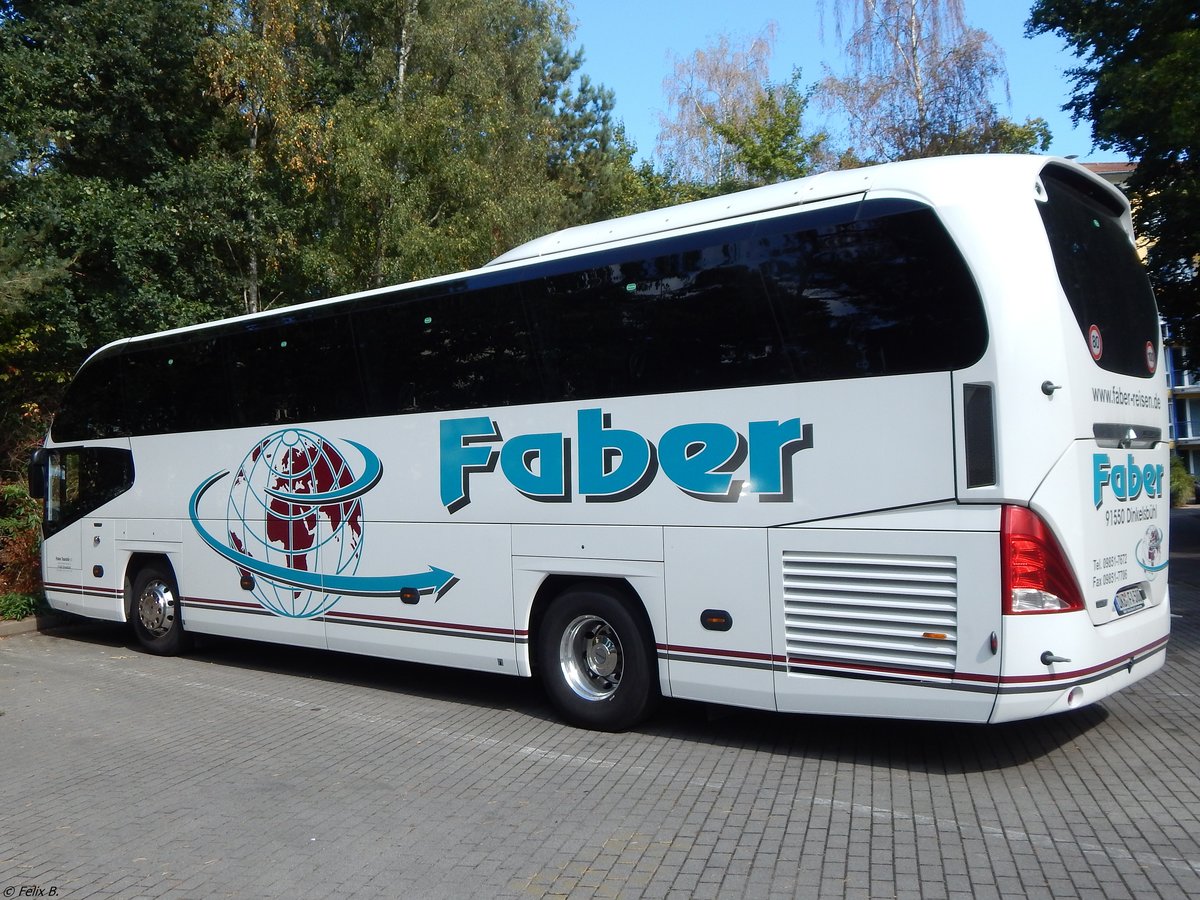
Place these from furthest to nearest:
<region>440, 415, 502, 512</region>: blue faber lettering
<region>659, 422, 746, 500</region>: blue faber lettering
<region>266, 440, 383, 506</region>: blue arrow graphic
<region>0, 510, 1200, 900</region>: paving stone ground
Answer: <region>266, 440, 383, 506</region>: blue arrow graphic → <region>440, 415, 502, 512</region>: blue faber lettering → <region>659, 422, 746, 500</region>: blue faber lettering → <region>0, 510, 1200, 900</region>: paving stone ground

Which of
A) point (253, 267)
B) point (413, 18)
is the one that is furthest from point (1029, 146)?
point (253, 267)

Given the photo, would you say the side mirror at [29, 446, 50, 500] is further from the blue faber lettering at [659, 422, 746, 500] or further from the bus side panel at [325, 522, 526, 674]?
the blue faber lettering at [659, 422, 746, 500]

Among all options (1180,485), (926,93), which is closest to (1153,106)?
(926,93)

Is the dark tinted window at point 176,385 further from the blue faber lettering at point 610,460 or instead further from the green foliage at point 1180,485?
the green foliage at point 1180,485

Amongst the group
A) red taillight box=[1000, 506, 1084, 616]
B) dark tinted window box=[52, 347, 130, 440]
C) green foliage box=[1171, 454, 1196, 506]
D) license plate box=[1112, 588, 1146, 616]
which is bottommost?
green foliage box=[1171, 454, 1196, 506]

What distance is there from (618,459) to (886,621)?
2.24m

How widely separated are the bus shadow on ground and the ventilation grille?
0.81m

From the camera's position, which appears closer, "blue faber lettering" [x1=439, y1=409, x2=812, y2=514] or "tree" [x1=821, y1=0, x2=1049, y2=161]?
"blue faber lettering" [x1=439, y1=409, x2=812, y2=514]

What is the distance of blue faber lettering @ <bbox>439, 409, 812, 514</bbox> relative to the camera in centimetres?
682

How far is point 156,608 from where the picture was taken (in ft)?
38.6

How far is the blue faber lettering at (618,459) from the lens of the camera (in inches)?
269

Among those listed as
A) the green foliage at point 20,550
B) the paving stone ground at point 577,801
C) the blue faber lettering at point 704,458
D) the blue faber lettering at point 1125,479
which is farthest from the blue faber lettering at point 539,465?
the green foliage at point 20,550

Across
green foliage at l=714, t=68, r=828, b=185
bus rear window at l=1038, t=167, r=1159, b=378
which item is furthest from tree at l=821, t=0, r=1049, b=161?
bus rear window at l=1038, t=167, r=1159, b=378

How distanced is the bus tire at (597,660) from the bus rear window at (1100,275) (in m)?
3.55
